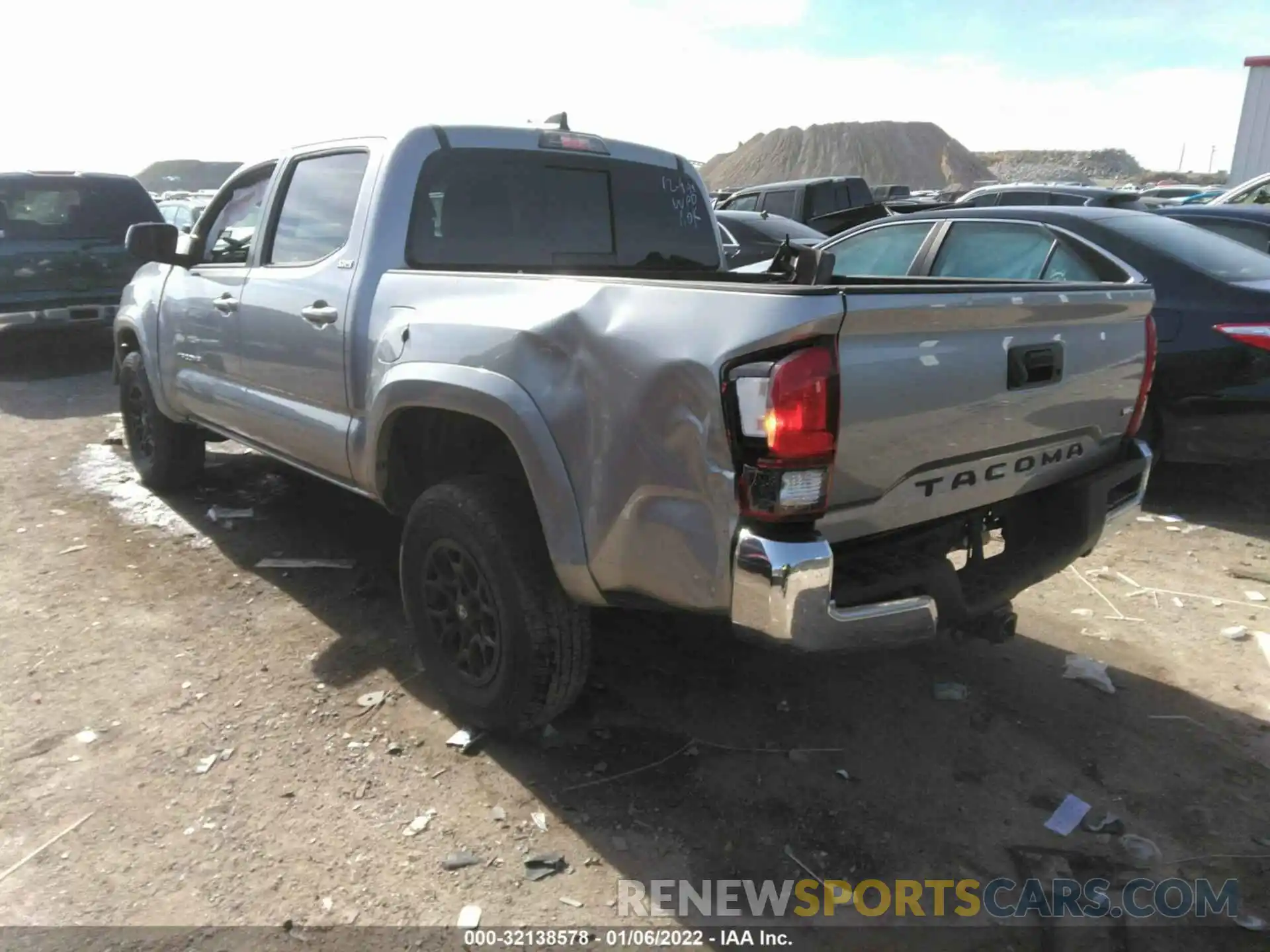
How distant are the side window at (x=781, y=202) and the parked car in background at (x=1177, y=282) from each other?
316 inches

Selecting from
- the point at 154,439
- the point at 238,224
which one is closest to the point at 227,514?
the point at 154,439

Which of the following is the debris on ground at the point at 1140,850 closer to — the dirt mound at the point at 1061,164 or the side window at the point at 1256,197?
the side window at the point at 1256,197

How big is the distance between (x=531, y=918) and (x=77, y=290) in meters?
9.57

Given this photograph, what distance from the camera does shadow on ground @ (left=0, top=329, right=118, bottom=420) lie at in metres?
8.10

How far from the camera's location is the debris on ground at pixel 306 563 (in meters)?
4.59

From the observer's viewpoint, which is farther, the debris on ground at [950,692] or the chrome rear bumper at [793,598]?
the debris on ground at [950,692]

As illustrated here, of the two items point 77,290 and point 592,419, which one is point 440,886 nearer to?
point 592,419

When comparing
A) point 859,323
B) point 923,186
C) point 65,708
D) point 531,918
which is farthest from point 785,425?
point 923,186

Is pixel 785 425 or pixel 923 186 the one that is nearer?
pixel 785 425

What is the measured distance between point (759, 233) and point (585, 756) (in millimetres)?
7422

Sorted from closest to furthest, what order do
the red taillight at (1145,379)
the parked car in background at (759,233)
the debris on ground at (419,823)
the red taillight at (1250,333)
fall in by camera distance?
the debris on ground at (419,823) → the red taillight at (1145,379) → the red taillight at (1250,333) → the parked car in background at (759,233)

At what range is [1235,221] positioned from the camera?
7.70 m

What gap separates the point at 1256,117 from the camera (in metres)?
22.8

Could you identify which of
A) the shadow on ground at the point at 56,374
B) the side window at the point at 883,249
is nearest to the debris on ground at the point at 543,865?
the side window at the point at 883,249
